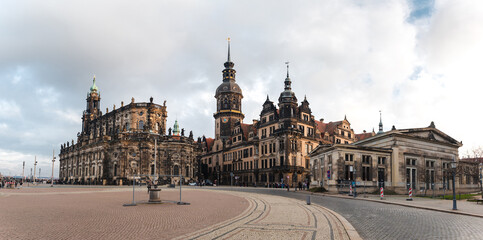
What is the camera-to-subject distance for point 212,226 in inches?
538

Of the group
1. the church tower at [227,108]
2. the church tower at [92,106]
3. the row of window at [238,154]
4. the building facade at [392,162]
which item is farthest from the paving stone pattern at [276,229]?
the church tower at [92,106]

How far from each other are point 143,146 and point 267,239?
7733cm

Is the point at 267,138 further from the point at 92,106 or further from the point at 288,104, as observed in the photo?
the point at 92,106

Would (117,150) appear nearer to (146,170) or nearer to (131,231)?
(146,170)

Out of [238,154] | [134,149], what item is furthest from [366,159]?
[134,149]

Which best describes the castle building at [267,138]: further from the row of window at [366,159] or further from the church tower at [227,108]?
the row of window at [366,159]

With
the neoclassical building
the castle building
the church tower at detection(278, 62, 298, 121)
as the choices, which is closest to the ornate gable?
the castle building

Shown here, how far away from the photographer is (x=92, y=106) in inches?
4806

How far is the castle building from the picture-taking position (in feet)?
230

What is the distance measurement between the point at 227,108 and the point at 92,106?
55.1 metres

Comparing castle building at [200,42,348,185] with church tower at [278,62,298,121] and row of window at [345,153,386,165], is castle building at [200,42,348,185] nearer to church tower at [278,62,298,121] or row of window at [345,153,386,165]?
church tower at [278,62,298,121]

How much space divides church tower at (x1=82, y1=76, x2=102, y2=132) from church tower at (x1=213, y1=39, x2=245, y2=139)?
4880cm

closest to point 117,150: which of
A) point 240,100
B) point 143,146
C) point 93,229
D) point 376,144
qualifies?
point 143,146

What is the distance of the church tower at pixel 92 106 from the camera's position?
395 feet
